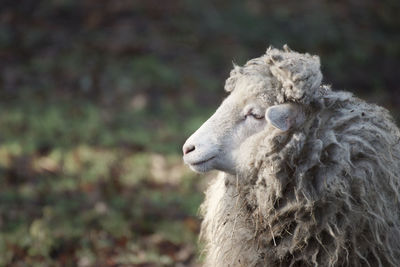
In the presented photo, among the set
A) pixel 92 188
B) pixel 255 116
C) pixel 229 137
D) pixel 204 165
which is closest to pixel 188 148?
pixel 204 165

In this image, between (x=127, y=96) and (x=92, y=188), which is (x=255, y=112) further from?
(x=127, y=96)

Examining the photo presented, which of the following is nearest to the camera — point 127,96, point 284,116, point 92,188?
point 284,116

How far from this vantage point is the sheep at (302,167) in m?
3.15

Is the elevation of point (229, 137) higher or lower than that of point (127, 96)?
→ lower

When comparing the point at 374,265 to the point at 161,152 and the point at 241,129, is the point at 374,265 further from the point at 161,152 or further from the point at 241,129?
the point at 161,152

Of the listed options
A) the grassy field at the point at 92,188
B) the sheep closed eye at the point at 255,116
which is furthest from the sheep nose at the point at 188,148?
the grassy field at the point at 92,188

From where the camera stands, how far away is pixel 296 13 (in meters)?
11.4

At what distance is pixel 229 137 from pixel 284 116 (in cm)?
34

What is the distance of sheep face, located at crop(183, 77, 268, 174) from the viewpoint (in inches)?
130

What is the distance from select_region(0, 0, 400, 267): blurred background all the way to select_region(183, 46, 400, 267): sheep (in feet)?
6.14

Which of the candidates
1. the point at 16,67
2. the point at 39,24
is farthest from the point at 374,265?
the point at 39,24

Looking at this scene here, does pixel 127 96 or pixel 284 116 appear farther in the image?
pixel 127 96

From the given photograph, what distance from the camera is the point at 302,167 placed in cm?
318

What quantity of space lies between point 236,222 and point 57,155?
4.02 meters
